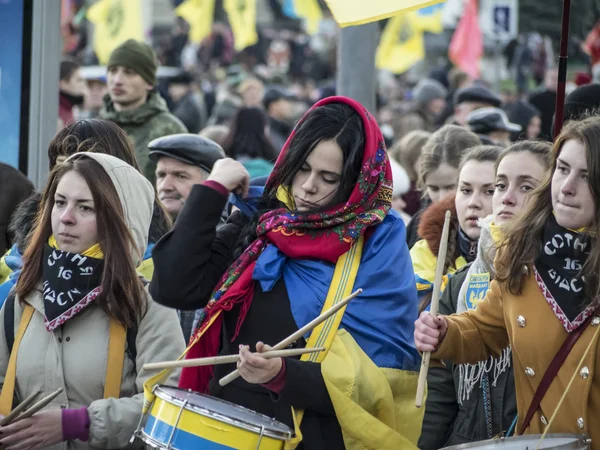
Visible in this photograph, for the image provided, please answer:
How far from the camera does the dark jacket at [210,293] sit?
3658 millimetres

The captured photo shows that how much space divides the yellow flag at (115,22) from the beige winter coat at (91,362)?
1062 cm

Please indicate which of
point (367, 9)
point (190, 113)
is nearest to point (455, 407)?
point (367, 9)

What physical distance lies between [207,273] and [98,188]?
0.65m

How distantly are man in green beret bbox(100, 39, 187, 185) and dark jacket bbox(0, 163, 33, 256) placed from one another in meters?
2.37

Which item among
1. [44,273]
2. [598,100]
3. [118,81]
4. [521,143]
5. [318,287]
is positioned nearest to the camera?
[318,287]

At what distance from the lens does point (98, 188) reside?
4.23 m

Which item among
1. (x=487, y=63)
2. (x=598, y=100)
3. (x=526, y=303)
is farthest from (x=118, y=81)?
(x=487, y=63)

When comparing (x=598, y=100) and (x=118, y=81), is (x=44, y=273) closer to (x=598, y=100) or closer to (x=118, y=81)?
(x=598, y=100)

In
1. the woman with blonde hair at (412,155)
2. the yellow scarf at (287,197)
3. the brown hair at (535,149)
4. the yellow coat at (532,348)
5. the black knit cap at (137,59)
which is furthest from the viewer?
the black knit cap at (137,59)

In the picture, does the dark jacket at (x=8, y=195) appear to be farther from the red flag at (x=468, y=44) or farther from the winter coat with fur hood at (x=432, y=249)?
the red flag at (x=468, y=44)

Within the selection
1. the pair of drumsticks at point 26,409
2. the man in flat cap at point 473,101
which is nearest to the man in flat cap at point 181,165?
the pair of drumsticks at point 26,409

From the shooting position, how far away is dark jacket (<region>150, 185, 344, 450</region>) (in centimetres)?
366

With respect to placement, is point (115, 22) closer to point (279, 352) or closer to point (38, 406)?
point (38, 406)

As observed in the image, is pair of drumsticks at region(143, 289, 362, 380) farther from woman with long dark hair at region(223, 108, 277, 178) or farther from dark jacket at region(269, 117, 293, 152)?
dark jacket at region(269, 117, 293, 152)
